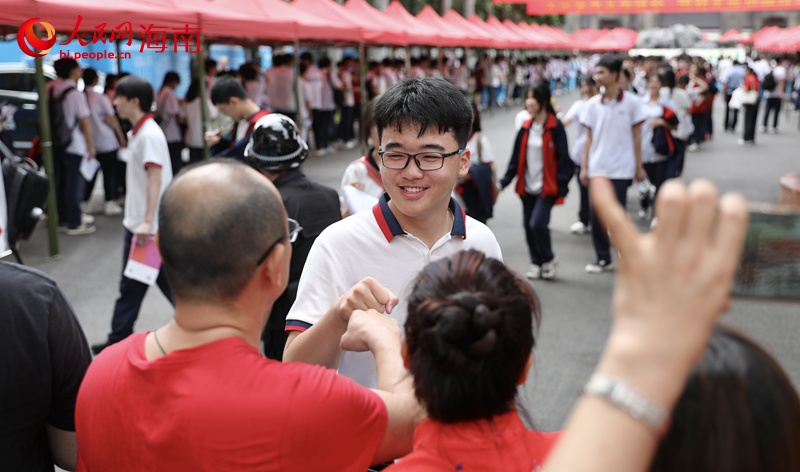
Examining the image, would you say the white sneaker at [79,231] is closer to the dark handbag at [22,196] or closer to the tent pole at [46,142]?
the tent pole at [46,142]

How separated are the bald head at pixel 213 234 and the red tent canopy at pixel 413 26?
15798mm

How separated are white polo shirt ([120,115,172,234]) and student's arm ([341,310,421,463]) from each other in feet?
12.2

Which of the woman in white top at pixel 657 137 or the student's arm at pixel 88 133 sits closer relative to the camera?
A: the woman in white top at pixel 657 137

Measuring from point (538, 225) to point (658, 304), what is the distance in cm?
627

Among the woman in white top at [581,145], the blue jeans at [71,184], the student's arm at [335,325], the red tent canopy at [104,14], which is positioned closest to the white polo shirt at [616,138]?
the woman in white top at [581,145]

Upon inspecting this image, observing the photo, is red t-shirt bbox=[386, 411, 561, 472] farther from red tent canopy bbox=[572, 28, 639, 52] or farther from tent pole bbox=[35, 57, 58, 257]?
red tent canopy bbox=[572, 28, 639, 52]

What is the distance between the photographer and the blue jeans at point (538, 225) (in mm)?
7074

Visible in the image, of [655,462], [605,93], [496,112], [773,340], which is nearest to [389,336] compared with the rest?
[655,462]

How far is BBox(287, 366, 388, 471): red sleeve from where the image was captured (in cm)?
155

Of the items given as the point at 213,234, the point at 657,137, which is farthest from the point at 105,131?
the point at 213,234

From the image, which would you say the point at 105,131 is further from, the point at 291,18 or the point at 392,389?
the point at 392,389

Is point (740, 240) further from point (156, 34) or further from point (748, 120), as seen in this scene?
point (748, 120)

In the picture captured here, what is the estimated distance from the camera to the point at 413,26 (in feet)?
59.9

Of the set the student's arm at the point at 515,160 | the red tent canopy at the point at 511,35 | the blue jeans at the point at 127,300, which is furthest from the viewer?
the red tent canopy at the point at 511,35
